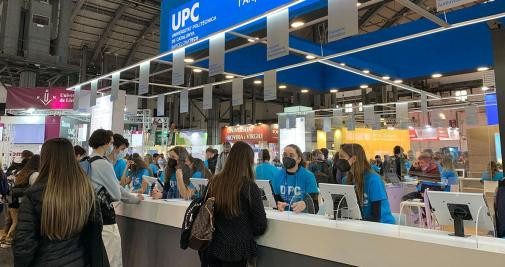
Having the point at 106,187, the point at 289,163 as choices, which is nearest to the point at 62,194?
the point at 106,187

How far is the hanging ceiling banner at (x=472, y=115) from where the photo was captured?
30.6 ft

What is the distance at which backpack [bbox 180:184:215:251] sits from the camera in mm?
2121

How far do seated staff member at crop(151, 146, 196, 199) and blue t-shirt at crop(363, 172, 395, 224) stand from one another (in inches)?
62.1

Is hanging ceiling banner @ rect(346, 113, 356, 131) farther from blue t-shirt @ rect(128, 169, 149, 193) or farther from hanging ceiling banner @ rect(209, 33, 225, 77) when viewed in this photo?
hanging ceiling banner @ rect(209, 33, 225, 77)

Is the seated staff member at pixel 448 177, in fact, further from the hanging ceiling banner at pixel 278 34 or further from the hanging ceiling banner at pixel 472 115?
the hanging ceiling banner at pixel 278 34

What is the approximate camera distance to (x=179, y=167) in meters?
4.08

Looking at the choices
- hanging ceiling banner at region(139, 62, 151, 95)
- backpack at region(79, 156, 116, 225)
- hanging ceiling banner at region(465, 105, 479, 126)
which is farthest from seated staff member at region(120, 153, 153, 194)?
hanging ceiling banner at region(465, 105, 479, 126)

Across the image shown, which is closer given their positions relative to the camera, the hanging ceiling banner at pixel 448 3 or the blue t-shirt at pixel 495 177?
the hanging ceiling banner at pixel 448 3

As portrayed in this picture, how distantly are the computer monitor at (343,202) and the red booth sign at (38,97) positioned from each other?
8.60 meters

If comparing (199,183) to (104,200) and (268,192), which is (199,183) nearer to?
(268,192)

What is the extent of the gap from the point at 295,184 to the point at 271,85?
234 cm

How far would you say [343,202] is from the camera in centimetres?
242

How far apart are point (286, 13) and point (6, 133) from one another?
33.7 feet

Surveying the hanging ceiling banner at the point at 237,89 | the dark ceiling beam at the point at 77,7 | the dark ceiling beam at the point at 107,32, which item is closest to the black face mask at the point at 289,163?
the hanging ceiling banner at the point at 237,89
